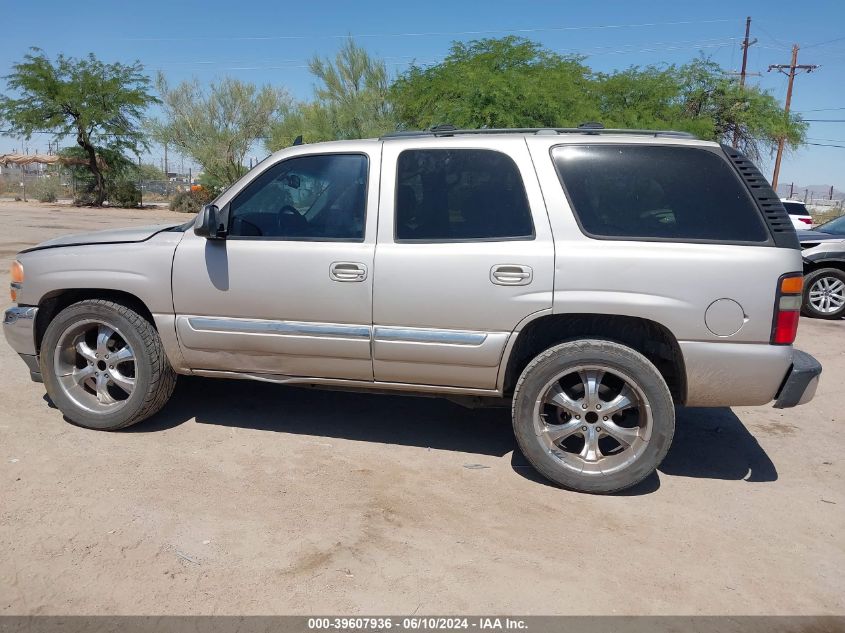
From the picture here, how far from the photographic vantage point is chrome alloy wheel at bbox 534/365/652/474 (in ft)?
13.1

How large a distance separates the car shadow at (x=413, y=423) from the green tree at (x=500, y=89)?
14.5 m

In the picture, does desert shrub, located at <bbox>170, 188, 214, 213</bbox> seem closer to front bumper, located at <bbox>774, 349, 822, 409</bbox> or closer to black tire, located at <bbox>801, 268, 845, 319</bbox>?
black tire, located at <bbox>801, 268, 845, 319</bbox>

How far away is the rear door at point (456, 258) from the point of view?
157 inches

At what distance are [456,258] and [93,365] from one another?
2586 millimetres

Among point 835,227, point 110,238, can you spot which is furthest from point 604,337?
→ point 835,227

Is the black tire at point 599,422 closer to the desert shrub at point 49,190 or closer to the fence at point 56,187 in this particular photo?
the fence at point 56,187

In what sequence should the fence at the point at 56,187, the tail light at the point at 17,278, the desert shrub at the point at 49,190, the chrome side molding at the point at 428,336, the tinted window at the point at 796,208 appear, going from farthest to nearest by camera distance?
the desert shrub at the point at 49,190 → the fence at the point at 56,187 → the tinted window at the point at 796,208 → the tail light at the point at 17,278 → the chrome side molding at the point at 428,336

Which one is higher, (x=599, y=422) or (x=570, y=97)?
(x=570, y=97)

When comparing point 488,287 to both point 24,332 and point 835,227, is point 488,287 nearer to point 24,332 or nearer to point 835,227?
point 24,332

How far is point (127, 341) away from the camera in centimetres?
457

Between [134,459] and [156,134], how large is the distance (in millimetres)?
36090

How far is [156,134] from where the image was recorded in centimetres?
3666

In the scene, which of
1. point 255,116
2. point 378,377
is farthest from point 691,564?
point 255,116

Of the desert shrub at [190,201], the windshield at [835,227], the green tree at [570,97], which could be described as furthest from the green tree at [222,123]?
the windshield at [835,227]
